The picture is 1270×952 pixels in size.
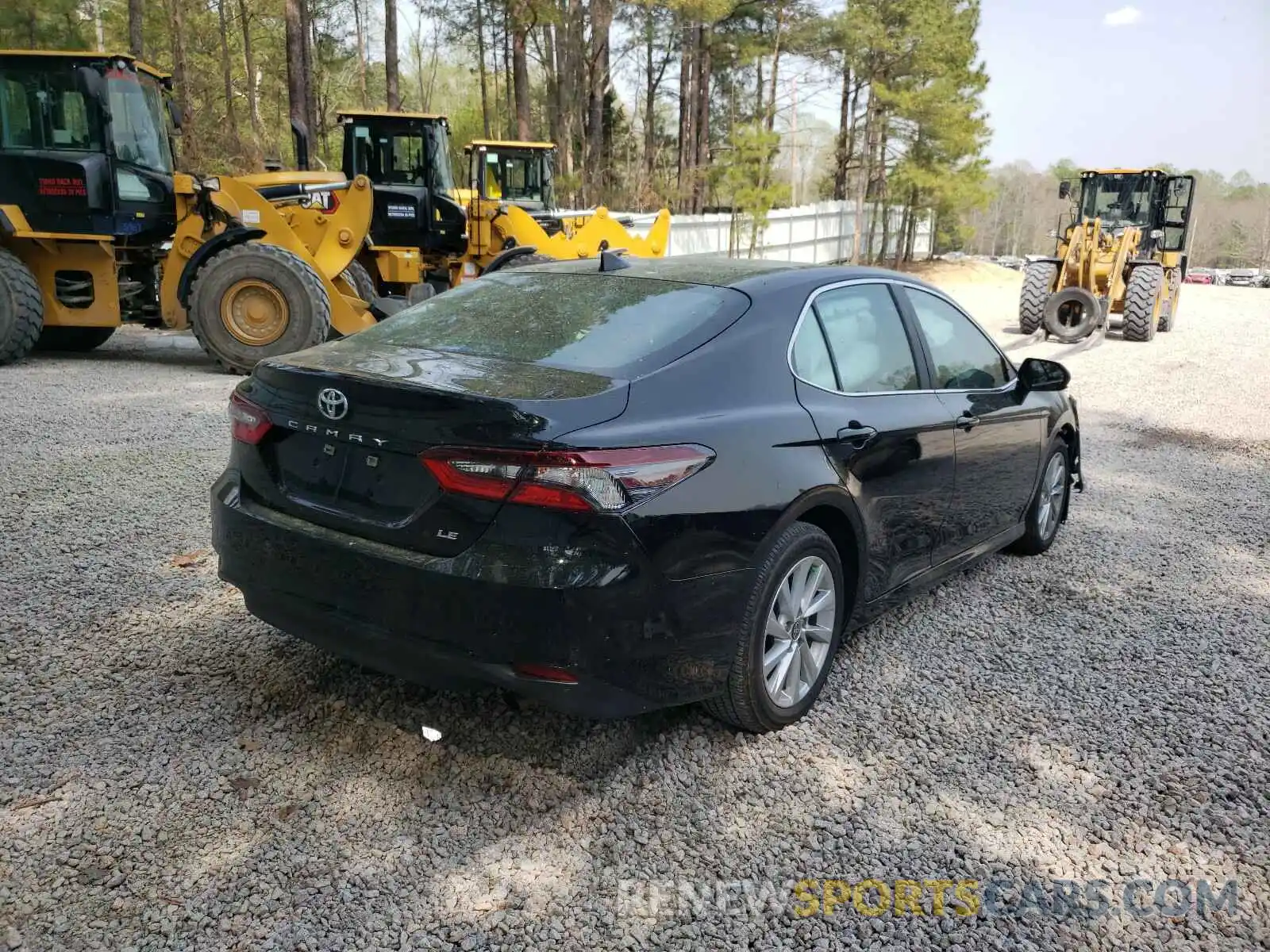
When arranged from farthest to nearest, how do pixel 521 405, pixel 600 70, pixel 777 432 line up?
1. pixel 600 70
2. pixel 777 432
3. pixel 521 405

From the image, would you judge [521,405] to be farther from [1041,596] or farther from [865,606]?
[1041,596]

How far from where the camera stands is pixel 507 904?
8.02 ft

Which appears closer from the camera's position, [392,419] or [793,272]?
[392,419]

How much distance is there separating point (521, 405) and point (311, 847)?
1.31 metres

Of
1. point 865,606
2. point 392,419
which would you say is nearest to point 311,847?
point 392,419

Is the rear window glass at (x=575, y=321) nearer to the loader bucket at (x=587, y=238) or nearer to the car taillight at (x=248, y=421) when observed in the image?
the car taillight at (x=248, y=421)

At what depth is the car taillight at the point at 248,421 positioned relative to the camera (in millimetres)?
3072

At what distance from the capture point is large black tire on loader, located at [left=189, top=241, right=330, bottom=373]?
970cm

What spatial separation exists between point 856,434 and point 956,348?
1258 mm

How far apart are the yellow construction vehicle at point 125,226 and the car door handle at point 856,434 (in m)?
7.57

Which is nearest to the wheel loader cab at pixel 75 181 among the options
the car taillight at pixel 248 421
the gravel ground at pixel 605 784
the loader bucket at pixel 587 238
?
the loader bucket at pixel 587 238

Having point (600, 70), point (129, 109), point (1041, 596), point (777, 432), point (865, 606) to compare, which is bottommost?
point (1041, 596)

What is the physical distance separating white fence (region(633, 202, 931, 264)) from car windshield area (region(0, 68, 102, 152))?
13560 mm

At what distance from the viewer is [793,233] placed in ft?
109
